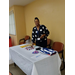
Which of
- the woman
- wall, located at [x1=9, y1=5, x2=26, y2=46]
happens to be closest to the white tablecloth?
the woman

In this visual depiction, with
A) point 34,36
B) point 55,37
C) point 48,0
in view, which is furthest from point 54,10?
point 34,36

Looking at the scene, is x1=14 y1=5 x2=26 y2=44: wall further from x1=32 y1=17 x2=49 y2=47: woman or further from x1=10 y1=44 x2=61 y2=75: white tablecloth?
x1=10 y1=44 x2=61 y2=75: white tablecloth

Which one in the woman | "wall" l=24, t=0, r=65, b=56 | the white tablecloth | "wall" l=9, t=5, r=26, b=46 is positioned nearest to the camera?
the white tablecloth

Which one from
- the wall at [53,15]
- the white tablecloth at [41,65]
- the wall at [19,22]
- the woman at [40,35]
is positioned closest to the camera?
the white tablecloth at [41,65]

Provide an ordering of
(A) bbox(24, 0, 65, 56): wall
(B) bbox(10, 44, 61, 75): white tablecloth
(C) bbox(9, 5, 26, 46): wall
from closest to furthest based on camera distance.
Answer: (B) bbox(10, 44, 61, 75): white tablecloth → (A) bbox(24, 0, 65, 56): wall → (C) bbox(9, 5, 26, 46): wall

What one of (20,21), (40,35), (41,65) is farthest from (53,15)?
(20,21)

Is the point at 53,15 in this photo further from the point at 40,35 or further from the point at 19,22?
the point at 19,22

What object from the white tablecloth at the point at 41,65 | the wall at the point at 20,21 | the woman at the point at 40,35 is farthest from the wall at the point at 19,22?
the white tablecloth at the point at 41,65

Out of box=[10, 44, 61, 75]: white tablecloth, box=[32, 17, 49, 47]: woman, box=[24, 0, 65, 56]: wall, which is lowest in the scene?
box=[10, 44, 61, 75]: white tablecloth

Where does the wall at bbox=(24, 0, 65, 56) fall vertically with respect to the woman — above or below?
above

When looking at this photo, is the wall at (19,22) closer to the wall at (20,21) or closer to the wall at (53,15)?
the wall at (20,21)

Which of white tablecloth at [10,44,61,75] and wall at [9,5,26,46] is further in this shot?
wall at [9,5,26,46]
